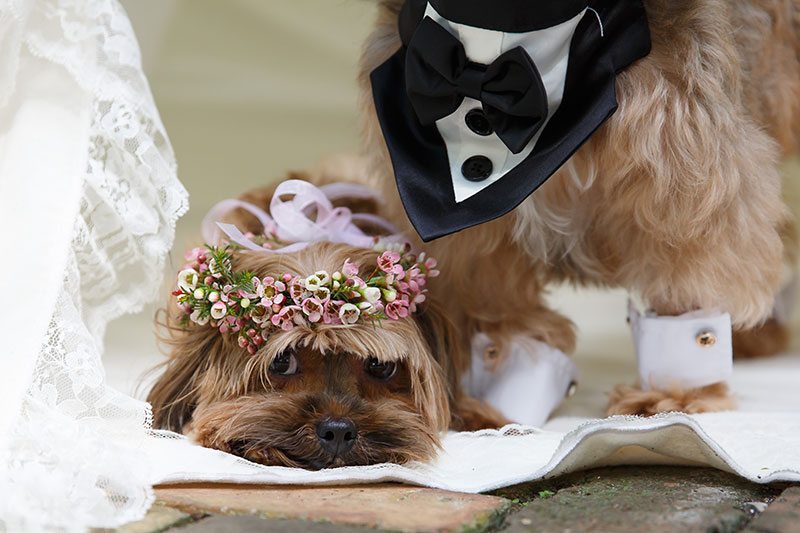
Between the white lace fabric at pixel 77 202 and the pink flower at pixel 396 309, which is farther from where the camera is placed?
the pink flower at pixel 396 309

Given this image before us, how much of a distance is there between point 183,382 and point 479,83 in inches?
34.4

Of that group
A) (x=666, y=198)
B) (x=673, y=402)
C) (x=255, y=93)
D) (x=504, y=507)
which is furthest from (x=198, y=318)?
(x=255, y=93)

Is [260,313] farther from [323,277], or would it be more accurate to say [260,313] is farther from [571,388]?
[571,388]

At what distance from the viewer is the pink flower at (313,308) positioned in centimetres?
204

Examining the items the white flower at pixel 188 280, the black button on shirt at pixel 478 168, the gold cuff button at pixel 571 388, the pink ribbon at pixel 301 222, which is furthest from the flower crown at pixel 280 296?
the gold cuff button at pixel 571 388

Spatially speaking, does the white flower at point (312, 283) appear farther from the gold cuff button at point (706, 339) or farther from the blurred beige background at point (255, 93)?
the blurred beige background at point (255, 93)

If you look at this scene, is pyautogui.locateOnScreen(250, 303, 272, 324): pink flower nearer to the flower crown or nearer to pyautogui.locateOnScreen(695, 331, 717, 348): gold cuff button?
the flower crown

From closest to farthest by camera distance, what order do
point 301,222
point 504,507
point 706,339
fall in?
point 504,507 → point 301,222 → point 706,339

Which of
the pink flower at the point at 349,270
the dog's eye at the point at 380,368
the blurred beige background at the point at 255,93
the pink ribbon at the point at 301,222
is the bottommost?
the dog's eye at the point at 380,368

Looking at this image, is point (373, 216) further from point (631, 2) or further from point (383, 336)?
point (631, 2)

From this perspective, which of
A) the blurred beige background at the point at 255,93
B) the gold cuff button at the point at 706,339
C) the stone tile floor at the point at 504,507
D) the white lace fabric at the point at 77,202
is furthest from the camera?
the blurred beige background at the point at 255,93

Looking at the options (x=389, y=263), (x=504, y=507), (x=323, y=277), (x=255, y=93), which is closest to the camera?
(x=504, y=507)

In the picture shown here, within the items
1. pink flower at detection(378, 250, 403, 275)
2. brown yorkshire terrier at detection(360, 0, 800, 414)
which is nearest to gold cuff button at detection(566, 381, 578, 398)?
brown yorkshire terrier at detection(360, 0, 800, 414)

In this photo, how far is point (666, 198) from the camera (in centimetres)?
219
